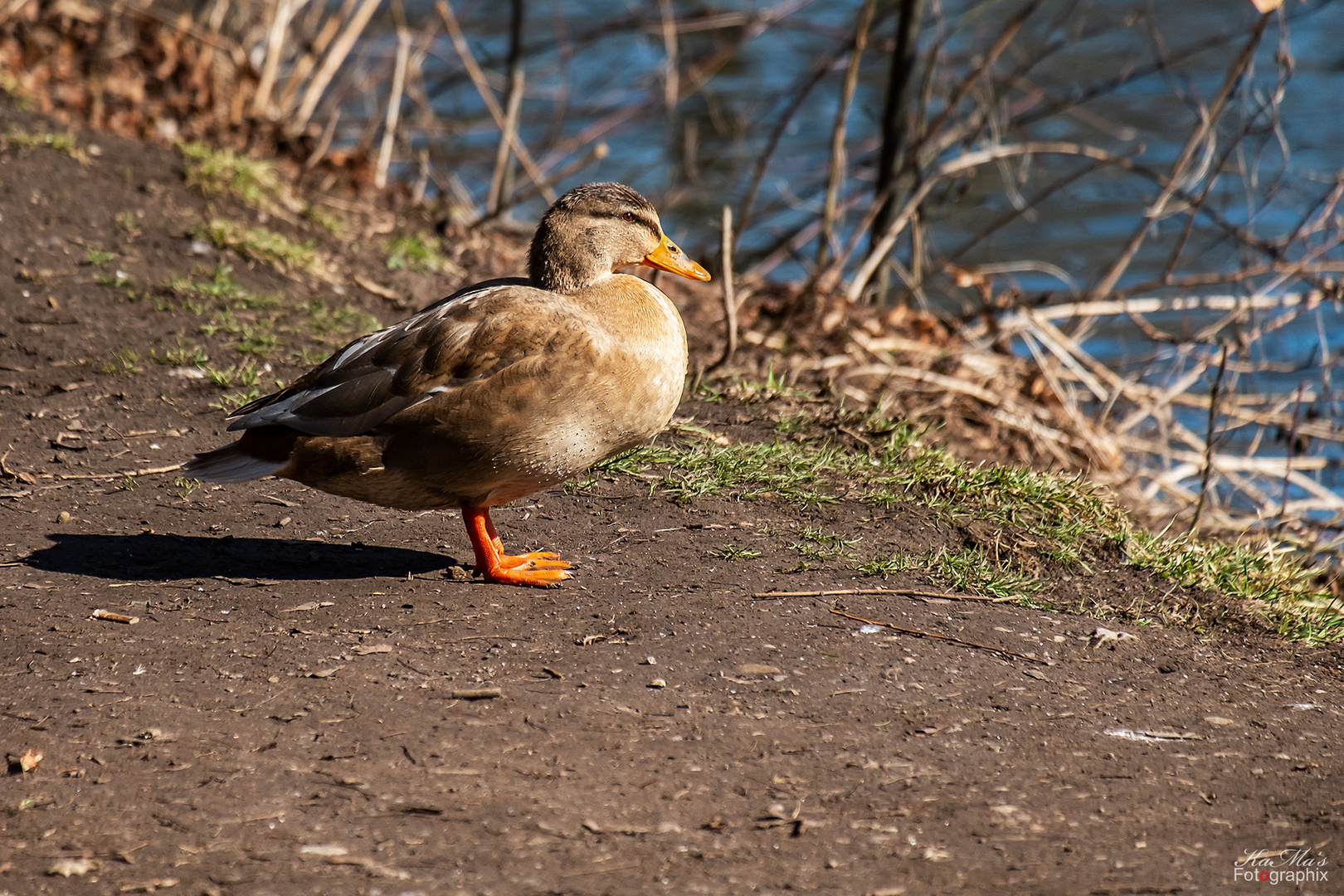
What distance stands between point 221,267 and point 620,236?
332cm

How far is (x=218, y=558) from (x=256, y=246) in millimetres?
3192

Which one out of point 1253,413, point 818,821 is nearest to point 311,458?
point 818,821

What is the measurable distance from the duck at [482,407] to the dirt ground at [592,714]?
0.36 metres

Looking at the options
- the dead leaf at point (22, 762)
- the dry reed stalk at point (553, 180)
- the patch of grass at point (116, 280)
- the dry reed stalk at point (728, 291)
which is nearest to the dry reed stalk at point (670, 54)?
the dry reed stalk at point (553, 180)

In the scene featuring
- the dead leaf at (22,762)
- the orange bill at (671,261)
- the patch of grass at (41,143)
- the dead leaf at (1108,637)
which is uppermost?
the patch of grass at (41,143)

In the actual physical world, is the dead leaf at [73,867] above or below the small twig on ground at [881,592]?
below

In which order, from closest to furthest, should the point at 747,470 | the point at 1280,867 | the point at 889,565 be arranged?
the point at 1280,867, the point at 889,565, the point at 747,470

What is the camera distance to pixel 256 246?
7.09 m

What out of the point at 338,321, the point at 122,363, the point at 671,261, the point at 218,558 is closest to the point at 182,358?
the point at 122,363

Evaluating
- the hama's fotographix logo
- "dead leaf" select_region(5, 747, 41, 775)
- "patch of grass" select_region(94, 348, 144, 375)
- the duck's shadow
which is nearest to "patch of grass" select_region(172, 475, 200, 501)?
the duck's shadow

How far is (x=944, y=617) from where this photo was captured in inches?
164

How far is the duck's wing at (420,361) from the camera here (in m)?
3.98

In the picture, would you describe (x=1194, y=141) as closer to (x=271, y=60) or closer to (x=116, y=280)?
(x=116, y=280)

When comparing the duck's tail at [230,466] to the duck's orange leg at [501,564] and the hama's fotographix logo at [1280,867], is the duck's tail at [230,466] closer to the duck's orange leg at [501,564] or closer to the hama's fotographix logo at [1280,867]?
the duck's orange leg at [501,564]
